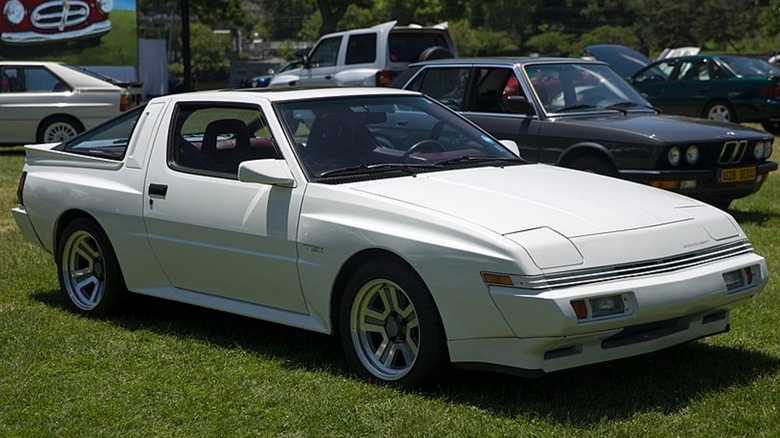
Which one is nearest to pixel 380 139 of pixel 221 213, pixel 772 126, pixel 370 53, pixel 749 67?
pixel 221 213

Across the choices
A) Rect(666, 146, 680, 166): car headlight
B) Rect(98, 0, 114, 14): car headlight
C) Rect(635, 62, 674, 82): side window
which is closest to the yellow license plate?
Rect(666, 146, 680, 166): car headlight

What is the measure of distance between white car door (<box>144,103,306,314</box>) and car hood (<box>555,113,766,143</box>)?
4.45 meters

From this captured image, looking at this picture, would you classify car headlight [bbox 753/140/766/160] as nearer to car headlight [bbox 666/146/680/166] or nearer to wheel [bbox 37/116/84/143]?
car headlight [bbox 666/146/680/166]

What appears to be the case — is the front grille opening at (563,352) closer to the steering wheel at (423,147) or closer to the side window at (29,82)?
the steering wheel at (423,147)

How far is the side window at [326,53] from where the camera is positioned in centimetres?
2147

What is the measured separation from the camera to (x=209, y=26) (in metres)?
67.9

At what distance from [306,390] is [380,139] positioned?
1.52 meters

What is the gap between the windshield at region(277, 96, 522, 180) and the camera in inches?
234

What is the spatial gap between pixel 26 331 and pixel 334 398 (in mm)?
2303

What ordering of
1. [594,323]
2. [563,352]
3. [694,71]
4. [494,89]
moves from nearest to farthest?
1. [594,323]
2. [563,352]
3. [494,89]
4. [694,71]

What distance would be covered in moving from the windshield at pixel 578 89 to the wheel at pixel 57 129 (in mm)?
9024

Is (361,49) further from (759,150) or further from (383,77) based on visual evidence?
(759,150)

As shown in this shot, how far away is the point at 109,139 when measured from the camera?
278 inches

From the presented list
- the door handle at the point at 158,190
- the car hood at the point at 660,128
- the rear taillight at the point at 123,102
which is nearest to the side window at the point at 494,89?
the car hood at the point at 660,128
